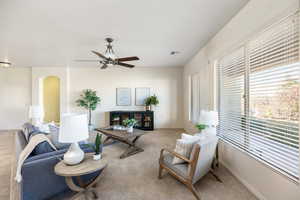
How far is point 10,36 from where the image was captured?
3.00 metres

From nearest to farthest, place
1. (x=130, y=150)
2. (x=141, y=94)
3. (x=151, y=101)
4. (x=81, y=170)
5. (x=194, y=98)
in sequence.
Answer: (x=81, y=170)
(x=130, y=150)
(x=194, y=98)
(x=151, y=101)
(x=141, y=94)

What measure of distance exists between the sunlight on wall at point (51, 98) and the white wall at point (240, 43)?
7.01m

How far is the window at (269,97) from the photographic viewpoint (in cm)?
150

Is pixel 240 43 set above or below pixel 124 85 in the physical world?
Result: above

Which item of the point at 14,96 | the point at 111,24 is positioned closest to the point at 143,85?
the point at 111,24

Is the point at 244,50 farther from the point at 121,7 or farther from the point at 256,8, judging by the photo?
the point at 121,7

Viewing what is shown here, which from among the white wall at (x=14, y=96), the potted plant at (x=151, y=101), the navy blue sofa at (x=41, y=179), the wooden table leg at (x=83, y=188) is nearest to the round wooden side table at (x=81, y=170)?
the wooden table leg at (x=83, y=188)

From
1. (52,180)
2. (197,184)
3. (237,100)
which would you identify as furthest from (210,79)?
(52,180)

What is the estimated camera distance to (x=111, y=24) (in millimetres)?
2561

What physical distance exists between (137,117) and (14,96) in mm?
5020

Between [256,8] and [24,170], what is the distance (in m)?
3.48

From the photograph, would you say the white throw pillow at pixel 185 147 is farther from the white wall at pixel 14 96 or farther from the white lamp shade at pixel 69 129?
the white wall at pixel 14 96

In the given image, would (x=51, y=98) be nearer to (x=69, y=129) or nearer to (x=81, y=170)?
(x=69, y=129)

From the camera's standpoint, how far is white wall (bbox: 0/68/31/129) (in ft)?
18.6
